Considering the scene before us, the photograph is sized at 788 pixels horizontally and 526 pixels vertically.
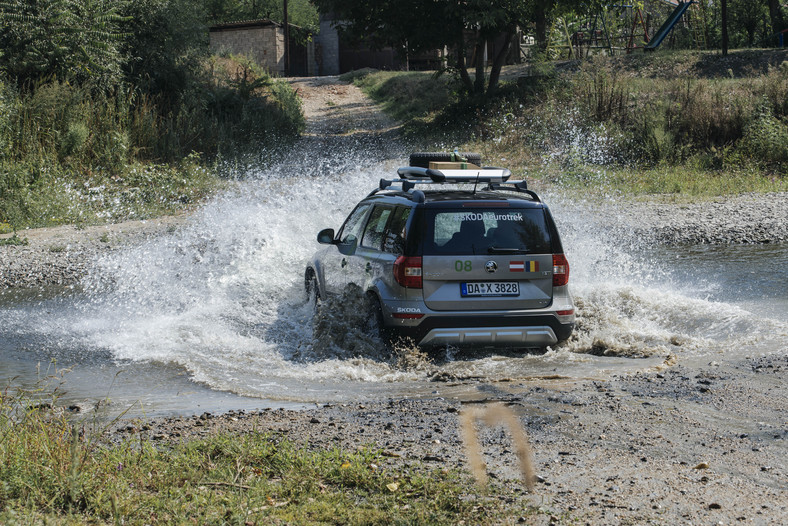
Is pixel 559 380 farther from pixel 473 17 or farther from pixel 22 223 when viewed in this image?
pixel 473 17

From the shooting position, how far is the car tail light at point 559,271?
7.70 meters

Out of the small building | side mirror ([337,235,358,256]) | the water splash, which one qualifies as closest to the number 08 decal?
the water splash

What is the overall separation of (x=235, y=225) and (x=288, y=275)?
3.44m

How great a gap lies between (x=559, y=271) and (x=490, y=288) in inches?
28.2

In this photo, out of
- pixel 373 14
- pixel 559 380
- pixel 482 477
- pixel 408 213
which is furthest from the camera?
pixel 373 14

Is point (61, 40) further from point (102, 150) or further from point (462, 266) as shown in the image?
point (462, 266)

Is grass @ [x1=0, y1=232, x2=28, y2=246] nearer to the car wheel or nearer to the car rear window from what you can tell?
the car wheel

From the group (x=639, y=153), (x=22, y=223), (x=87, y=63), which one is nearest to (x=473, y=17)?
(x=639, y=153)

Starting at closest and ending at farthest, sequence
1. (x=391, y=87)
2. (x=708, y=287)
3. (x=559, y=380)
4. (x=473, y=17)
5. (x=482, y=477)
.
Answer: (x=482, y=477), (x=559, y=380), (x=708, y=287), (x=473, y=17), (x=391, y=87)

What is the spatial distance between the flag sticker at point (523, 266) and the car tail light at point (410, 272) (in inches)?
33.8

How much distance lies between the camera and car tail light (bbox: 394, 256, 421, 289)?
742 cm

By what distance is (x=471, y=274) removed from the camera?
7.48 m

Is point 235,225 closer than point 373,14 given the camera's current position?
Yes

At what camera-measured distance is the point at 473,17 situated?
23.8m
